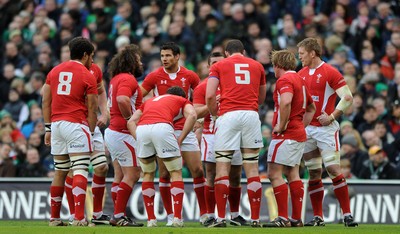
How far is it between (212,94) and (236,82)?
405 millimetres

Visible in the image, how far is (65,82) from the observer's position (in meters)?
19.1

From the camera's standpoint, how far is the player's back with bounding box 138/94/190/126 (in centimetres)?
1920

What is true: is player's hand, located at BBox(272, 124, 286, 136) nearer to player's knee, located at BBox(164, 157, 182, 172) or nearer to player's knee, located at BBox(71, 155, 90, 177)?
player's knee, located at BBox(164, 157, 182, 172)

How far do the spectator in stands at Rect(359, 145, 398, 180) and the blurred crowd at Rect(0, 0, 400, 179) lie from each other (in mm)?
19

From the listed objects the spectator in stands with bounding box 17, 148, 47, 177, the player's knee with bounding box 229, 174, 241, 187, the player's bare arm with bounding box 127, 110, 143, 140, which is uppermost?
the player's bare arm with bounding box 127, 110, 143, 140

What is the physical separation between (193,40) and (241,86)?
11.0 metres

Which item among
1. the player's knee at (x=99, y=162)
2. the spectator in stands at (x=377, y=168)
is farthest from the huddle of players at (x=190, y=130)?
the spectator in stands at (x=377, y=168)

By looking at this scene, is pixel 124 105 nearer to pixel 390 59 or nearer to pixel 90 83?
pixel 90 83

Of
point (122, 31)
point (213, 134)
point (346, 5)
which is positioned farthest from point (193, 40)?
point (213, 134)

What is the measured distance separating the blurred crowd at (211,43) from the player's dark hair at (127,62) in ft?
20.1

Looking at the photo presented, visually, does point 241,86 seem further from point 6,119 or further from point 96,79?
point 6,119

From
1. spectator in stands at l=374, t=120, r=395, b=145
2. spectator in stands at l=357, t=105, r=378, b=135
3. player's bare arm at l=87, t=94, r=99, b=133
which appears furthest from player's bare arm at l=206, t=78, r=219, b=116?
spectator in stands at l=357, t=105, r=378, b=135

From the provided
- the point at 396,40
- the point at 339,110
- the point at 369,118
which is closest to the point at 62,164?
the point at 339,110

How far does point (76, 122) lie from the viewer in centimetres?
1912
